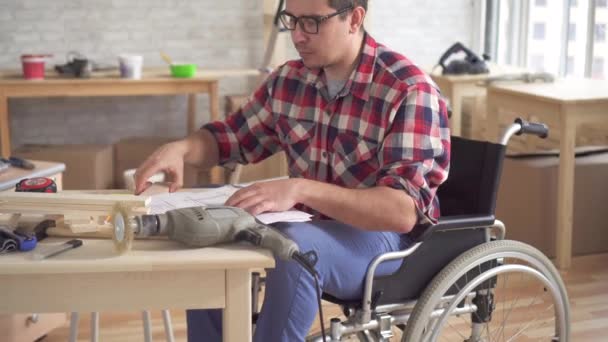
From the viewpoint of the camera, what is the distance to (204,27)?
5434 millimetres

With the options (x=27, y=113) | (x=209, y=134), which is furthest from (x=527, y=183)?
(x=27, y=113)

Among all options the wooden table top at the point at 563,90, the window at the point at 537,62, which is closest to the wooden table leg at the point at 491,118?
the wooden table top at the point at 563,90

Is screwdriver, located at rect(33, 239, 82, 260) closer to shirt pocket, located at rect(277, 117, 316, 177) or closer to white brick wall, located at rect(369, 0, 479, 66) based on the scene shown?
shirt pocket, located at rect(277, 117, 316, 177)

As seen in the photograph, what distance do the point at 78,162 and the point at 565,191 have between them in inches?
98.4

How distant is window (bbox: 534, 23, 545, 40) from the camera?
5340mm

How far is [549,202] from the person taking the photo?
3.72 meters

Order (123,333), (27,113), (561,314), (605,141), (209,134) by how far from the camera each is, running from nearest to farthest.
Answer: (561,314) → (209,134) → (123,333) → (605,141) → (27,113)

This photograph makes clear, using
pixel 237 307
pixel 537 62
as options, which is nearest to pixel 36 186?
pixel 237 307

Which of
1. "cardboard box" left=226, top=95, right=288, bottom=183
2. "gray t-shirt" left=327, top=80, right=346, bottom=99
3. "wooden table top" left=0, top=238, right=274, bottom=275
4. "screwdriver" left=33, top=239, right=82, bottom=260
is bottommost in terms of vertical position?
"cardboard box" left=226, top=95, right=288, bottom=183

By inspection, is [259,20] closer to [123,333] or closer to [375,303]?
[123,333]

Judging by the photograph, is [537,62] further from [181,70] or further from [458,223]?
[458,223]

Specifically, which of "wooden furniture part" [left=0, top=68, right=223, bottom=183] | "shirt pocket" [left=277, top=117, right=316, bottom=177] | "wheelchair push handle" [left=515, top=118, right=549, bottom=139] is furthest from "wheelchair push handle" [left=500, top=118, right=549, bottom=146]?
"wooden furniture part" [left=0, top=68, right=223, bottom=183]

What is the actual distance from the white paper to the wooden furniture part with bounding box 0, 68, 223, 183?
269 centimetres

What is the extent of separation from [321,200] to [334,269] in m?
0.15
